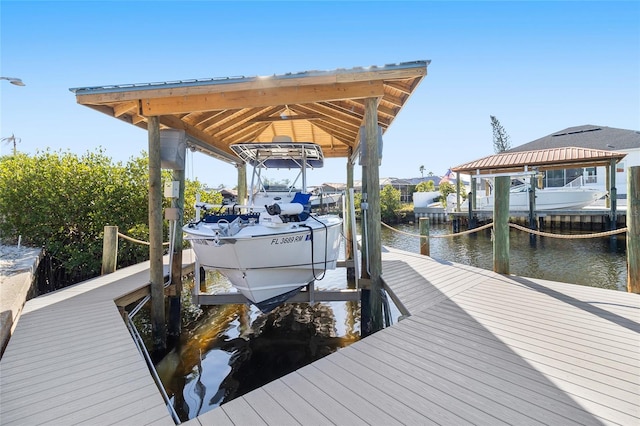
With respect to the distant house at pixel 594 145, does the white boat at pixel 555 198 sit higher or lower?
lower

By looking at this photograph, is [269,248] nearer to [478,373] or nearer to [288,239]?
[288,239]

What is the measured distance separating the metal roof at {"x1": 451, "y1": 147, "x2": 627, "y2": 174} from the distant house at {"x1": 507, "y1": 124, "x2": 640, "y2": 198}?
32.1 feet

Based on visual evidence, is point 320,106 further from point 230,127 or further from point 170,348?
point 170,348

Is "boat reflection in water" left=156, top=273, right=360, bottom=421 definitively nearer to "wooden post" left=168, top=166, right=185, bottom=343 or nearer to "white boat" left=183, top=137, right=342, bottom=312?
"wooden post" left=168, top=166, right=185, bottom=343

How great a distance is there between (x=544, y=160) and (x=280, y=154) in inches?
609

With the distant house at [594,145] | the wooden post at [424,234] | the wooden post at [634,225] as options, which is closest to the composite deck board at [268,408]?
the wooden post at [634,225]

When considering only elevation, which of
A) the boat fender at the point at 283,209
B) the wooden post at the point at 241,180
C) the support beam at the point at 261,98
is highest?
the support beam at the point at 261,98

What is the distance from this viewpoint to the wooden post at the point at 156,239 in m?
5.07

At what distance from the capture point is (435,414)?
2.09 meters

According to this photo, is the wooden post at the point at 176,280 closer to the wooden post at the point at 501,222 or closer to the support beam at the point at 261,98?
the support beam at the point at 261,98

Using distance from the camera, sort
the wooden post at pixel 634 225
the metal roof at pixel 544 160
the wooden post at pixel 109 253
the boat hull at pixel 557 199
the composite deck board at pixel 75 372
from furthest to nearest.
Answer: the boat hull at pixel 557 199, the metal roof at pixel 544 160, the wooden post at pixel 109 253, the wooden post at pixel 634 225, the composite deck board at pixel 75 372

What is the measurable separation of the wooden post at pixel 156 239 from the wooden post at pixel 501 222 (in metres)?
5.56

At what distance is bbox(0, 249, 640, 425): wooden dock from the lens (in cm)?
213

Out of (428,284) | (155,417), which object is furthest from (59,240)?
(428,284)
